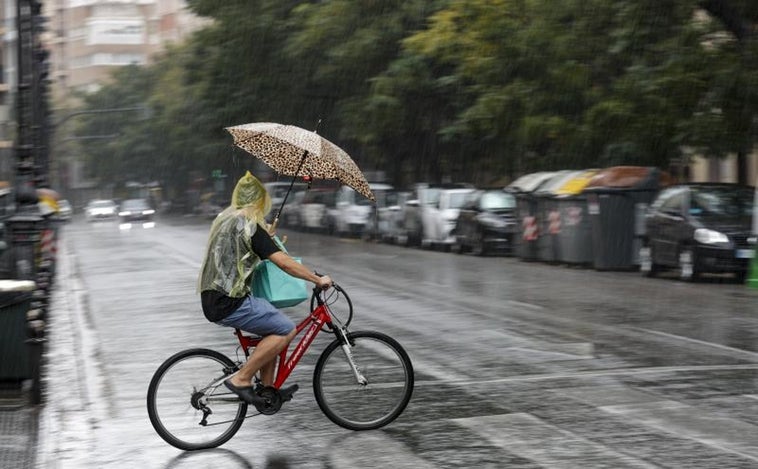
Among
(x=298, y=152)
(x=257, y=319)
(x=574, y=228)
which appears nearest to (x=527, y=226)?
(x=574, y=228)

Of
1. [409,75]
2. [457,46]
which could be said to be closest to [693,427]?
[457,46]

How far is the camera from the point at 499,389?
9.85 metres

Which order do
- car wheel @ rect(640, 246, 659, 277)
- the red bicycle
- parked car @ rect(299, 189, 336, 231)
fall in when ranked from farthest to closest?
parked car @ rect(299, 189, 336, 231)
car wheel @ rect(640, 246, 659, 277)
the red bicycle

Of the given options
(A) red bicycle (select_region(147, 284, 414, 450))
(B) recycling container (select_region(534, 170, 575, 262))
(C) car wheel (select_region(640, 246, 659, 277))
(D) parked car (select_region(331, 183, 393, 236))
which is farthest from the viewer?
(D) parked car (select_region(331, 183, 393, 236))

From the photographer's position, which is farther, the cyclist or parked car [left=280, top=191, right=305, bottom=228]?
parked car [left=280, top=191, right=305, bottom=228]

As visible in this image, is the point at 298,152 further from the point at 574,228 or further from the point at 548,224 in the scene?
the point at 548,224

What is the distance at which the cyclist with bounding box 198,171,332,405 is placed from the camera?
759cm

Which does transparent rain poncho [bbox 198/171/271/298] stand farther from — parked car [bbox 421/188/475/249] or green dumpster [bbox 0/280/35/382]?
parked car [bbox 421/188/475/249]

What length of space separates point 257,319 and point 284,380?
22.5 inches

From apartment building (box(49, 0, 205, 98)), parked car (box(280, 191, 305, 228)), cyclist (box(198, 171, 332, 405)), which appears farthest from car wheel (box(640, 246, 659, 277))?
apartment building (box(49, 0, 205, 98))

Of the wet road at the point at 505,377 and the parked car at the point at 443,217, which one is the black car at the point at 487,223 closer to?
the parked car at the point at 443,217

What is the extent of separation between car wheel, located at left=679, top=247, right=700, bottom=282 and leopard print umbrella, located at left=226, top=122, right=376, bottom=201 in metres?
12.9

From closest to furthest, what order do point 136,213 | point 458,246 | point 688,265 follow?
point 688,265, point 458,246, point 136,213

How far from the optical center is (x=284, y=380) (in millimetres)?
8023
